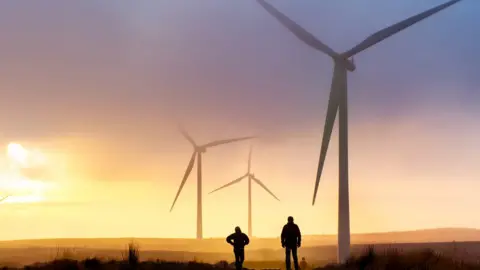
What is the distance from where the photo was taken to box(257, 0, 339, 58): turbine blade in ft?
173

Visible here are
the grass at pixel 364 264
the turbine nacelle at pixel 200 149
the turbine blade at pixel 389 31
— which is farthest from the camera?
the turbine nacelle at pixel 200 149

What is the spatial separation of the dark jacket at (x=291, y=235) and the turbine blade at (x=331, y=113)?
47.8 feet

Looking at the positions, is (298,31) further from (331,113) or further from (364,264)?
(364,264)

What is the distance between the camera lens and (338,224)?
48875mm

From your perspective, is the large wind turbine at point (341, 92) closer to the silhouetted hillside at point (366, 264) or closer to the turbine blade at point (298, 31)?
the turbine blade at point (298, 31)

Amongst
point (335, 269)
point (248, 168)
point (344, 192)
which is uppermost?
point (248, 168)

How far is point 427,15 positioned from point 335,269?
23.1 metres

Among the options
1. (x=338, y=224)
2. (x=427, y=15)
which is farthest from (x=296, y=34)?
(x=338, y=224)

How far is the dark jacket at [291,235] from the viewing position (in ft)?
101

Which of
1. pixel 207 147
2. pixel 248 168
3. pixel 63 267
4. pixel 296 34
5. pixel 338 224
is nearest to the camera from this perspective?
pixel 63 267

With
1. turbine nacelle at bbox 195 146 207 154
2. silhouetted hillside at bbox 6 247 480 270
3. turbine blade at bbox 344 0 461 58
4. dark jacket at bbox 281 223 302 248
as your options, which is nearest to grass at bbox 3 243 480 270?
silhouetted hillside at bbox 6 247 480 270

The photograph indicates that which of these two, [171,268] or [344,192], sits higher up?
[344,192]

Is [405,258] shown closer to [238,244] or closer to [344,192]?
[238,244]

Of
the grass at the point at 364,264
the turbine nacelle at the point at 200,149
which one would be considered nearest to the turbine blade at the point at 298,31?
the grass at the point at 364,264
